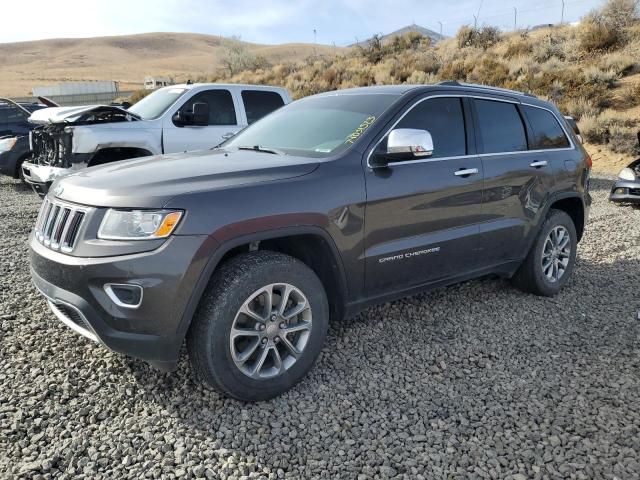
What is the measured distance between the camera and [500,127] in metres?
4.41

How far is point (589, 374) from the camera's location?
3463mm

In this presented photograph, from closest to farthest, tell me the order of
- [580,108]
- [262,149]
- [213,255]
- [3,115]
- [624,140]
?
[213,255]
[262,149]
[3,115]
[624,140]
[580,108]

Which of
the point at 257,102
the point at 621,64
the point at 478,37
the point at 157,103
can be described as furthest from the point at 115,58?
the point at 257,102

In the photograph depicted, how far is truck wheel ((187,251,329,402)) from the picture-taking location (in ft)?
9.29

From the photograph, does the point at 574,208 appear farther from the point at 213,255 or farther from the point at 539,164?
the point at 213,255

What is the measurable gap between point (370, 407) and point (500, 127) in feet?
8.73

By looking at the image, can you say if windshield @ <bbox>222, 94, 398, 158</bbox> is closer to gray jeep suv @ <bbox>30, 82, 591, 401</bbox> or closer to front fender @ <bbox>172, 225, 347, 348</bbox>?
gray jeep suv @ <bbox>30, 82, 591, 401</bbox>

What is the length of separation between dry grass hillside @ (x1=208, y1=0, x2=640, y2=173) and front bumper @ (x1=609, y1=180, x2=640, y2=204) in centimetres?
522

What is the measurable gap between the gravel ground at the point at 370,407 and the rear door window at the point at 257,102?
196 inches

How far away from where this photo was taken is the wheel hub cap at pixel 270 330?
2957 millimetres

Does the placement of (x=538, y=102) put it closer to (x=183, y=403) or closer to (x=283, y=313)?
(x=283, y=313)

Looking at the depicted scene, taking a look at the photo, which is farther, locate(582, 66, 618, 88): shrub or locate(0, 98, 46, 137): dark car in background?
Result: locate(582, 66, 618, 88): shrub

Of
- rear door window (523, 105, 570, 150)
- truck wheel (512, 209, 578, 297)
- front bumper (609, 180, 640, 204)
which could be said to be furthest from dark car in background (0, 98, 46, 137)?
front bumper (609, 180, 640, 204)

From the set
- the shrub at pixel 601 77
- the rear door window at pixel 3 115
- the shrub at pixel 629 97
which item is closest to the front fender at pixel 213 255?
the rear door window at pixel 3 115
